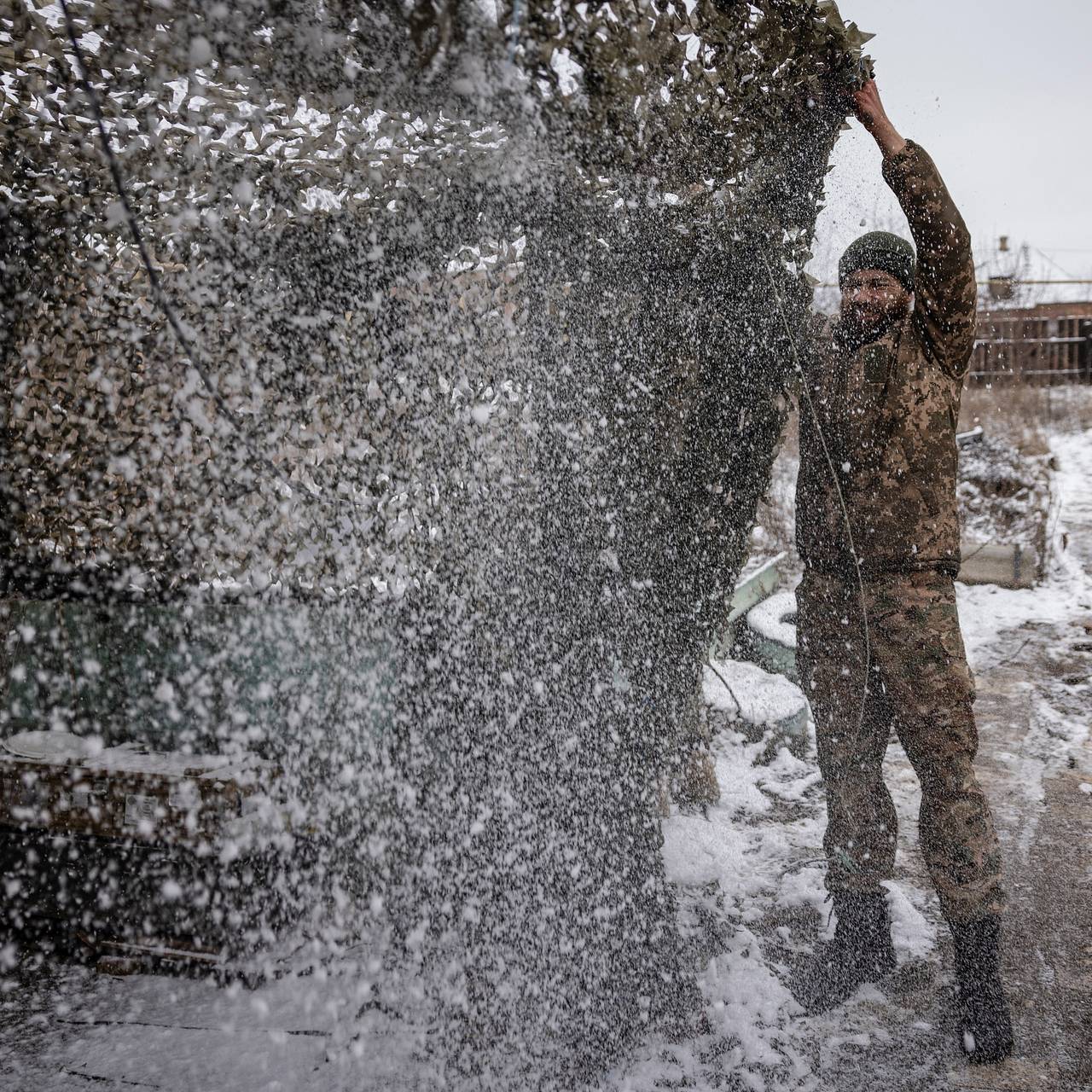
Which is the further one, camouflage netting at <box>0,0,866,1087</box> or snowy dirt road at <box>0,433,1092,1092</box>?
camouflage netting at <box>0,0,866,1087</box>

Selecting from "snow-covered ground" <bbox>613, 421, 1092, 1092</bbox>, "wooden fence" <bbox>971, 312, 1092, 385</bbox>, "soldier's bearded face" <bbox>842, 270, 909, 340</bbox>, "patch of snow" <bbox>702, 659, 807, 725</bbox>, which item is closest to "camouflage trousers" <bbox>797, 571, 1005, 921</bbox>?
"snow-covered ground" <bbox>613, 421, 1092, 1092</bbox>

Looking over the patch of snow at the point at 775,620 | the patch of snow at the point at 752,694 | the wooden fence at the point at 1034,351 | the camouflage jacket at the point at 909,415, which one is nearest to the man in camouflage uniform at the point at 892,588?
the camouflage jacket at the point at 909,415

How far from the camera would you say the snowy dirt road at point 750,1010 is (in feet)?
6.98

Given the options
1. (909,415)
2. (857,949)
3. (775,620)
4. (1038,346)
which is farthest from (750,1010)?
(1038,346)

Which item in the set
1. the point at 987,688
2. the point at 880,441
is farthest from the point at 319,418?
the point at 987,688

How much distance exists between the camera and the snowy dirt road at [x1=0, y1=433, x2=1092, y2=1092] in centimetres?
213

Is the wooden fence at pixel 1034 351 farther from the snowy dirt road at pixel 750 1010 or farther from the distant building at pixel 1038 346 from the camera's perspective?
the snowy dirt road at pixel 750 1010

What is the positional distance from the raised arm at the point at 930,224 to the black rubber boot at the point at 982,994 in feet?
5.66

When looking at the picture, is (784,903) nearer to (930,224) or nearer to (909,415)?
(909,415)

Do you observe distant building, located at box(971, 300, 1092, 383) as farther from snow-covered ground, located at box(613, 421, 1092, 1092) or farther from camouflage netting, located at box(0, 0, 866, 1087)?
camouflage netting, located at box(0, 0, 866, 1087)

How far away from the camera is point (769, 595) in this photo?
20.2 ft

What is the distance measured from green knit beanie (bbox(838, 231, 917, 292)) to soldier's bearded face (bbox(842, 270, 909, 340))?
2cm

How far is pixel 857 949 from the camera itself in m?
2.54

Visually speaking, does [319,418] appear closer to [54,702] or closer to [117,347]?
[117,347]
